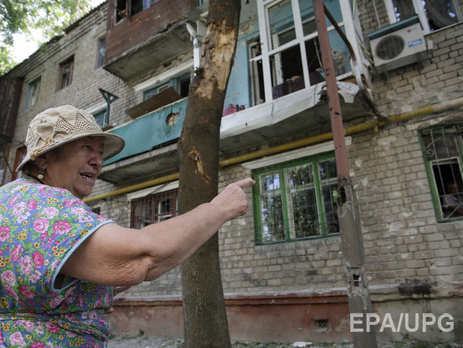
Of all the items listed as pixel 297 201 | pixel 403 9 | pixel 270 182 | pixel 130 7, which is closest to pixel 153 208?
pixel 270 182

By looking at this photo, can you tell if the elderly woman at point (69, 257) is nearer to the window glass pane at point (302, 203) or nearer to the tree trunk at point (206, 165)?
the tree trunk at point (206, 165)

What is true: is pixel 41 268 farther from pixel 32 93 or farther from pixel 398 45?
pixel 32 93

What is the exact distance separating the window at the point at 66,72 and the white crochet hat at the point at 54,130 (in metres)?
13.1

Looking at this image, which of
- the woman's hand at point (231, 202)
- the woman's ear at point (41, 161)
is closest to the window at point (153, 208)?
the woman's ear at point (41, 161)

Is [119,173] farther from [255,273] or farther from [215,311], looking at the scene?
[215,311]

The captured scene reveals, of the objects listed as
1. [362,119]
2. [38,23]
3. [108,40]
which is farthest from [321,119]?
[38,23]

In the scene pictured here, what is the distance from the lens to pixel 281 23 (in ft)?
23.3

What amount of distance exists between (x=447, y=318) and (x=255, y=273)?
3.01m

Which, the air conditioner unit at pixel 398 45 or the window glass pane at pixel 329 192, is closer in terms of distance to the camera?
→ the air conditioner unit at pixel 398 45

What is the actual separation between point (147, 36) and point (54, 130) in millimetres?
9154

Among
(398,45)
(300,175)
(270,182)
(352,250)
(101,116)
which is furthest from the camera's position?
(101,116)

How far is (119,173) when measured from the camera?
865 cm

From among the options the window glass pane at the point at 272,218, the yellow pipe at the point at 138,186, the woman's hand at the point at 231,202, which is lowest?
the woman's hand at the point at 231,202

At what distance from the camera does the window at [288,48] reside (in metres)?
5.98
